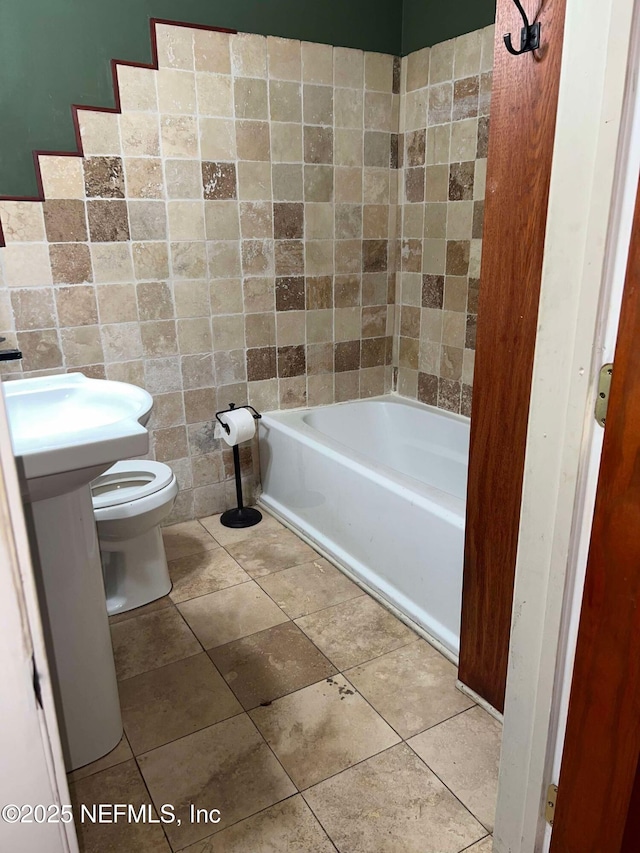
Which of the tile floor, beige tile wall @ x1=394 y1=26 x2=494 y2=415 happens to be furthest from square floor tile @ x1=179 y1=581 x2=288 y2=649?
beige tile wall @ x1=394 y1=26 x2=494 y2=415

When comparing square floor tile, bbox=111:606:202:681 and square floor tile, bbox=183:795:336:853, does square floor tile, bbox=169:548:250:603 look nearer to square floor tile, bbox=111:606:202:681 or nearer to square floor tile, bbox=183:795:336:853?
square floor tile, bbox=111:606:202:681

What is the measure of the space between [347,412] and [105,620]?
179cm

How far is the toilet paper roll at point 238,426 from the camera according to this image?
8.96 ft

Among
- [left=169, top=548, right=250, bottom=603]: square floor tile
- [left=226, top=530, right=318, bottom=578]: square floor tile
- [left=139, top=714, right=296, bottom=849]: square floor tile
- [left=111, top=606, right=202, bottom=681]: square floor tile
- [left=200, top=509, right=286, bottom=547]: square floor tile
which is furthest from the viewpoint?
[left=200, top=509, right=286, bottom=547]: square floor tile

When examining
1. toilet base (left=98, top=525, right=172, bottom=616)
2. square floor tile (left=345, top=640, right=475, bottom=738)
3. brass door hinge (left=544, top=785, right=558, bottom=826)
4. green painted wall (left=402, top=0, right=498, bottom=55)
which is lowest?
square floor tile (left=345, top=640, right=475, bottom=738)

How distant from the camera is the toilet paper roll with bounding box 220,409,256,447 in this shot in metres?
2.73

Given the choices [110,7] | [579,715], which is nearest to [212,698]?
[579,715]

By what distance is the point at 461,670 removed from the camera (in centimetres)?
183

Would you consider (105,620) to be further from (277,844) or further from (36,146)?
(36,146)

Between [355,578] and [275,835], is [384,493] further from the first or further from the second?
[275,835]

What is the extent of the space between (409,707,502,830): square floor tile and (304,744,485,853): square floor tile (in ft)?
0.09

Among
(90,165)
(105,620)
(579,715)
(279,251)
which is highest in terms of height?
(90,165)

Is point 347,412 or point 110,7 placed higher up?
point 110,7

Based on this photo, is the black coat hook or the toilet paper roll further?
the toilet paper roll
